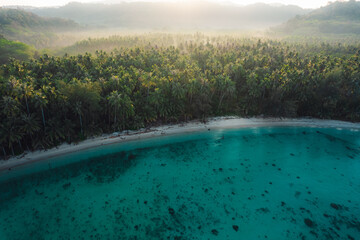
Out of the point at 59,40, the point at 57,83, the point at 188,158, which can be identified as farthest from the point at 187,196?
the point at 59,40

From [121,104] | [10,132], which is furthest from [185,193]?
[10,132]

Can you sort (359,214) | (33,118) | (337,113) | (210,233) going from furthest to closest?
(337,113) → (33,118) → (359,214) → (210,233)

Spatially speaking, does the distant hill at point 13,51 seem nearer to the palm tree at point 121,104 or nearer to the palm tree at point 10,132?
the palm tree at point 10,132

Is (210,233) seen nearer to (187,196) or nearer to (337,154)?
(187,196)

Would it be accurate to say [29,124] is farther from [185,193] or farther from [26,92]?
[185,193]

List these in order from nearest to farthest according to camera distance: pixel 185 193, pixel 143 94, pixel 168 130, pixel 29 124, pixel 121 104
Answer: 1. pixel 185 193
2. pixel 29 124
3. pixel 121 104
4. pixel 143 94
5. pixel 168 130

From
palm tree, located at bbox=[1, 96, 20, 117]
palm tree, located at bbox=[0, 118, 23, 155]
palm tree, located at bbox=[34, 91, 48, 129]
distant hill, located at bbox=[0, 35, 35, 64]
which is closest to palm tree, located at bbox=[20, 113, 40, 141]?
palm tree, located at bbox=[0, 118, 23, 155]
